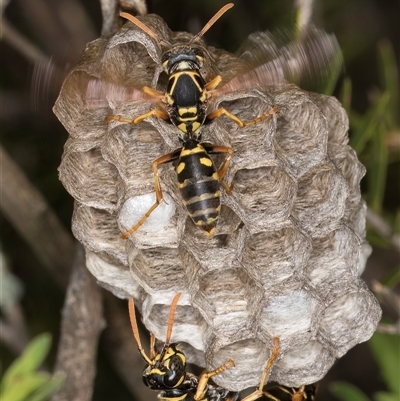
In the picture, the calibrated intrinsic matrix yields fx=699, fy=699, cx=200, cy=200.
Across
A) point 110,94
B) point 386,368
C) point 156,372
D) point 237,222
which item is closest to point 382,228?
point 386,368

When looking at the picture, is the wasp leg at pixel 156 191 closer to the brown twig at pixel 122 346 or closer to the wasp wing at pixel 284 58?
the wasp wing at pixel 284 58

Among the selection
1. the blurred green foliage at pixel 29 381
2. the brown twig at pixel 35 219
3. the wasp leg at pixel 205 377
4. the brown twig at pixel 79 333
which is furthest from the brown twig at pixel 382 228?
the blurred green foliage at pixel 29 381

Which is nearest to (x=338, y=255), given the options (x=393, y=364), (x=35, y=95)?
(x=393, y=364)

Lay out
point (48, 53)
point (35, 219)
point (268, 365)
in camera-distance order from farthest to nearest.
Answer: point (48, 53)
point (35, 219)
point (268, 365)

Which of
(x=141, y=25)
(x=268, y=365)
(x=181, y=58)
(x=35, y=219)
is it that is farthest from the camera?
(x=35, y=219)

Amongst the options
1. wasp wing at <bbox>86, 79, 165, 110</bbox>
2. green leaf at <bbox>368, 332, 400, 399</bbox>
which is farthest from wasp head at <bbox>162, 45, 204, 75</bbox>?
green leaf at <bbox>368, 332, 400, 399</bbox>

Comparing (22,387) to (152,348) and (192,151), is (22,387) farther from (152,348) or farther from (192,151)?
(192,151)
